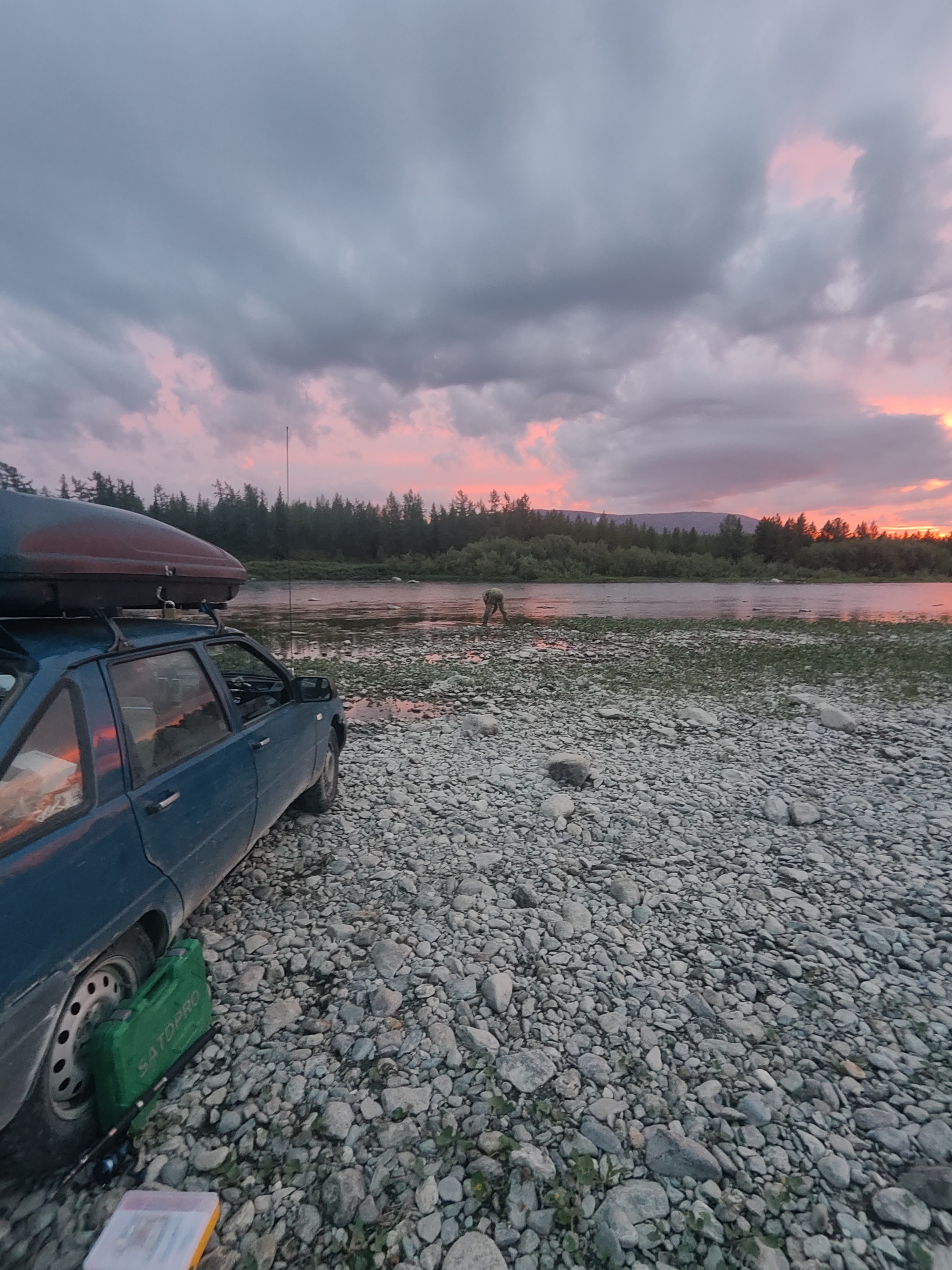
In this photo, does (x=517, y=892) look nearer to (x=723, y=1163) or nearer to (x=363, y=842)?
(x=363, y=842)

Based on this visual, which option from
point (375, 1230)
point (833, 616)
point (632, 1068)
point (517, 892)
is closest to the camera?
point (375, 1230)

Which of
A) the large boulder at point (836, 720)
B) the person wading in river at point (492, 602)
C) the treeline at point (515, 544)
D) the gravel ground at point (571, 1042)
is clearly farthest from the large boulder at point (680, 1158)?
the treeline at point (515, 544)

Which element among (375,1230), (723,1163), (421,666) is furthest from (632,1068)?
(421,666)

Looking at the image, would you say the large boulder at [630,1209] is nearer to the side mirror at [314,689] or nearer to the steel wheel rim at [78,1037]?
the steel wheel rim at [78,1037]

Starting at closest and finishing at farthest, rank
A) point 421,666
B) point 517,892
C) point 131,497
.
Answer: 1. point 517,892
2. point 421,666
3. point 131,497

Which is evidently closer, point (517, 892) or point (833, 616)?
point (517, 892)

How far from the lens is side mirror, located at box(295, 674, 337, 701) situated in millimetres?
5602

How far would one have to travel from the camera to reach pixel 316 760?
5809mm

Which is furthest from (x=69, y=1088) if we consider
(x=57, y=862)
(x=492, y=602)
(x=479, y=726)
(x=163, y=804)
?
(x=492, y=602)

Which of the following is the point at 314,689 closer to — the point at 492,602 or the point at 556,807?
the point at 556,807

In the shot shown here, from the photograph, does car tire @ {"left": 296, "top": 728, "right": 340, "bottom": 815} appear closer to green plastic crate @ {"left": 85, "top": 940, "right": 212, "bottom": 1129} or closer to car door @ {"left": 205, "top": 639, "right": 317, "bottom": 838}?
car door @ {"left": 205, "top": 639, "right": 317, "bottom": 838}

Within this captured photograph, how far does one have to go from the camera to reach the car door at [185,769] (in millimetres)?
3170

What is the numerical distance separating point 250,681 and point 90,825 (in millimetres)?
3582

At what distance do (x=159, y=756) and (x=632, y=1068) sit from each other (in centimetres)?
321
